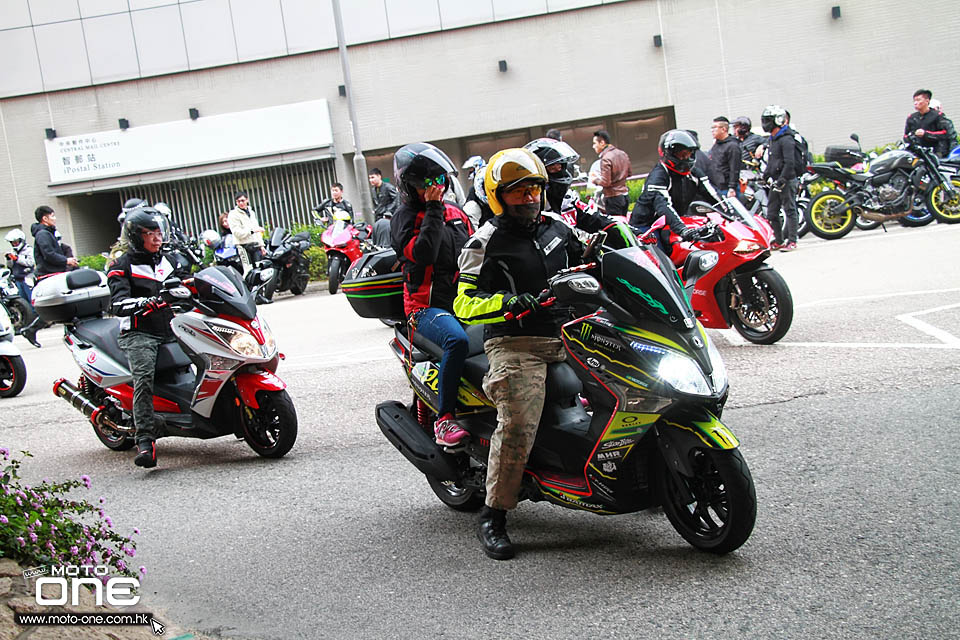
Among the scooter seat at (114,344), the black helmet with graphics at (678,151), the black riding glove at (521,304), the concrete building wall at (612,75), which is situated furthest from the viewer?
the concrete building wall at (612,75)

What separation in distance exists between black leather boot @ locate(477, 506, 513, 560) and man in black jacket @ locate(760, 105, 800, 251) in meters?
11.4

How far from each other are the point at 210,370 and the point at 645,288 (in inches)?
147

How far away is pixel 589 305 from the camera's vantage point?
4250 millimetres

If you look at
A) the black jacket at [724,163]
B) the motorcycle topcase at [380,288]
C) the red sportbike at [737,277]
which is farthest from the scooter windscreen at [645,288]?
the black jacket at [724,163]

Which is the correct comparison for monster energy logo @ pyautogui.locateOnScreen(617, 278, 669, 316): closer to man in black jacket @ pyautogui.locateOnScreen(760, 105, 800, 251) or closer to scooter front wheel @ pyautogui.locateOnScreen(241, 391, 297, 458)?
scooter front wheel @ pyautogui.locateOnScreen(241, 391, 297, 458)

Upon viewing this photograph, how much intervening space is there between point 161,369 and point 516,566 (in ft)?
12.7

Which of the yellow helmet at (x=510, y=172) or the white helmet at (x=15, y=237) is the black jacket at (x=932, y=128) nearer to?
the yellow helmet at (x=510, y=172)

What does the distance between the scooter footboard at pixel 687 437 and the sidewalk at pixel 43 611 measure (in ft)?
7.00

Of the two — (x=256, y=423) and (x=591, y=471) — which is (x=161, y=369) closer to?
(x=256, y=423)

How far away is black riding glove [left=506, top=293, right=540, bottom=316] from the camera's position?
4262 millimetres

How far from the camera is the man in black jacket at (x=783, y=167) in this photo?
15.0 m

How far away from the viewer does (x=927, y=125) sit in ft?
51.0

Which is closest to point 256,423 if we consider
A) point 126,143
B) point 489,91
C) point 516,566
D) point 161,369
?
point 161,369

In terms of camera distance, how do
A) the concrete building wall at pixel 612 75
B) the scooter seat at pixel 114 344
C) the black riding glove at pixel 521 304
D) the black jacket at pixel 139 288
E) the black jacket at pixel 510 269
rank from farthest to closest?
the concrete building wall at pixel 612 75 → the scooter seat at pixel 114 344 → the black jacket at pixel 139 288 → the black jacket at pixel 510 269 → the black riding glove at pixel 521 304
